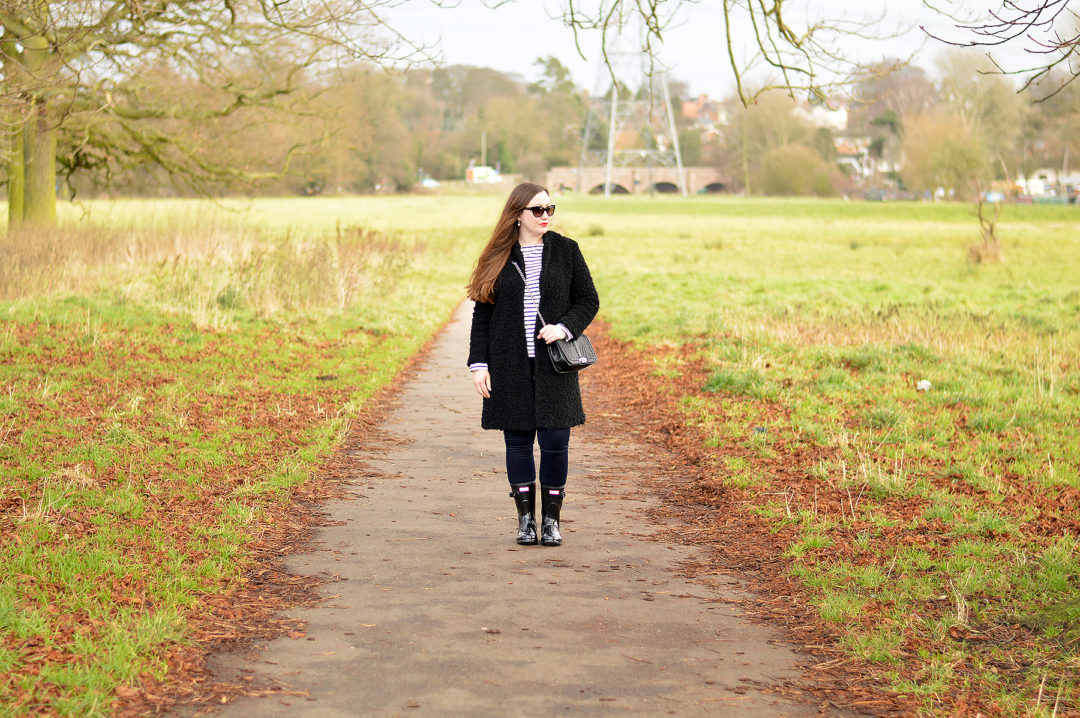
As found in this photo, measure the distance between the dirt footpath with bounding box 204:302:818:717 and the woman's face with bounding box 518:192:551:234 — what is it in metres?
1.75

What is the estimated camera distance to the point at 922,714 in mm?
3686

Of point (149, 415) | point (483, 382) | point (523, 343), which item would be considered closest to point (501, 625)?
point (483, 382)

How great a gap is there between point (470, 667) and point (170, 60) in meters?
15.8

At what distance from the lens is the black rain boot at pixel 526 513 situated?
19.2 ft

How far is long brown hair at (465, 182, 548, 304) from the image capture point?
5.75 m

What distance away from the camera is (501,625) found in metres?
4.49

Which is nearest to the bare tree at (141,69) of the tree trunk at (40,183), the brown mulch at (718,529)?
the tree trunk at (40,183)

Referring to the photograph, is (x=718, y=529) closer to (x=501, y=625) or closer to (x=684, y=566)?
(x=684, y=566)

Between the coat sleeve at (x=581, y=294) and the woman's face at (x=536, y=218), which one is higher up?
the woman's face at (x=536, y=218)

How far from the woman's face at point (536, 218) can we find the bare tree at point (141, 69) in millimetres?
5487

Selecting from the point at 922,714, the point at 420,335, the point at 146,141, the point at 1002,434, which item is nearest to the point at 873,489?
the point at 1002,434

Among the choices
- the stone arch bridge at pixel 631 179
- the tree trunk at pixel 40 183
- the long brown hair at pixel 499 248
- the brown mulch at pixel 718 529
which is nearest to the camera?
the brown mulch at pixel 718 529

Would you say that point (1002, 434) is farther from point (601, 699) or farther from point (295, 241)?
point (295, 241)

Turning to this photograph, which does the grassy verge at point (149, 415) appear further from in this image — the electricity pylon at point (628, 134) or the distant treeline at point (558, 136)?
the electricity pylon at point (628, 134)
